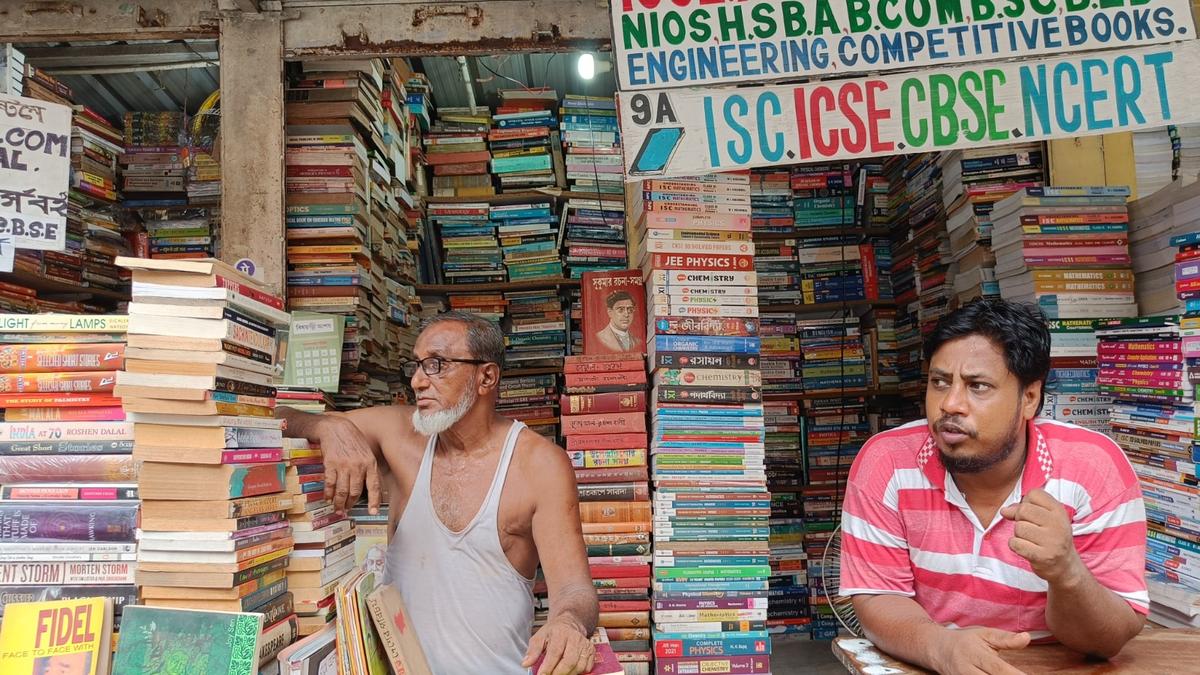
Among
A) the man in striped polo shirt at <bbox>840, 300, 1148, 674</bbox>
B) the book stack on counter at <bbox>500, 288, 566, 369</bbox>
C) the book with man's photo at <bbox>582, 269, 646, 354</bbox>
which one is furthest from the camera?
the book stack on counter at <bbox>500, 288, 566, 369</bbox>

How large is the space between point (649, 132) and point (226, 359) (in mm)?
1496

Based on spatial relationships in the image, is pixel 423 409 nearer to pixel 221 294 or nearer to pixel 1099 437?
pixel 221 294

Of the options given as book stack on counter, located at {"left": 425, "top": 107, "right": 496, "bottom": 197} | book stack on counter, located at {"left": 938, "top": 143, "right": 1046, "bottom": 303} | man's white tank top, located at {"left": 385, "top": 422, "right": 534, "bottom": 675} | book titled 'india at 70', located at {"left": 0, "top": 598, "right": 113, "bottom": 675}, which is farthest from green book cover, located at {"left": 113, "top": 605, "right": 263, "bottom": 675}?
book stack on counter, located at {"left": 425, "top": 107, "right": 496, "bottom": 197}

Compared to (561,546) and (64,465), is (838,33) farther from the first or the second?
(64,465)

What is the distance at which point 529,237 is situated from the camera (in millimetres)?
5863

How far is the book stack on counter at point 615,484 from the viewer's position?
3232 millimetres

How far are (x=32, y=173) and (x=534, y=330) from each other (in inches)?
135

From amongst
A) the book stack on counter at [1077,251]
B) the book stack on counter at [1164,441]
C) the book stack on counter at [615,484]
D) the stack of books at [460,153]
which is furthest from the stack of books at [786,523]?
the book stack on counter at [1164,441]

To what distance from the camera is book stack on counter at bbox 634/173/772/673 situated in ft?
10.4

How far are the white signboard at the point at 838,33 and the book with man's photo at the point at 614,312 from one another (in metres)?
1.08

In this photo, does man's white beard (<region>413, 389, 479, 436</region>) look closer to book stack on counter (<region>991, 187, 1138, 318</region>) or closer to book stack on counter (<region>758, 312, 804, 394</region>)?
book stack on counter (<region>991, 187, 1138, 318</region>)

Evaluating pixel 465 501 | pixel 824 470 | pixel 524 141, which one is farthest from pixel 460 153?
pixel 465 501

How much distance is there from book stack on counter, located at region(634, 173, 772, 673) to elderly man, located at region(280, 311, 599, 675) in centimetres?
88

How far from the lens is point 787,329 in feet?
18.2
